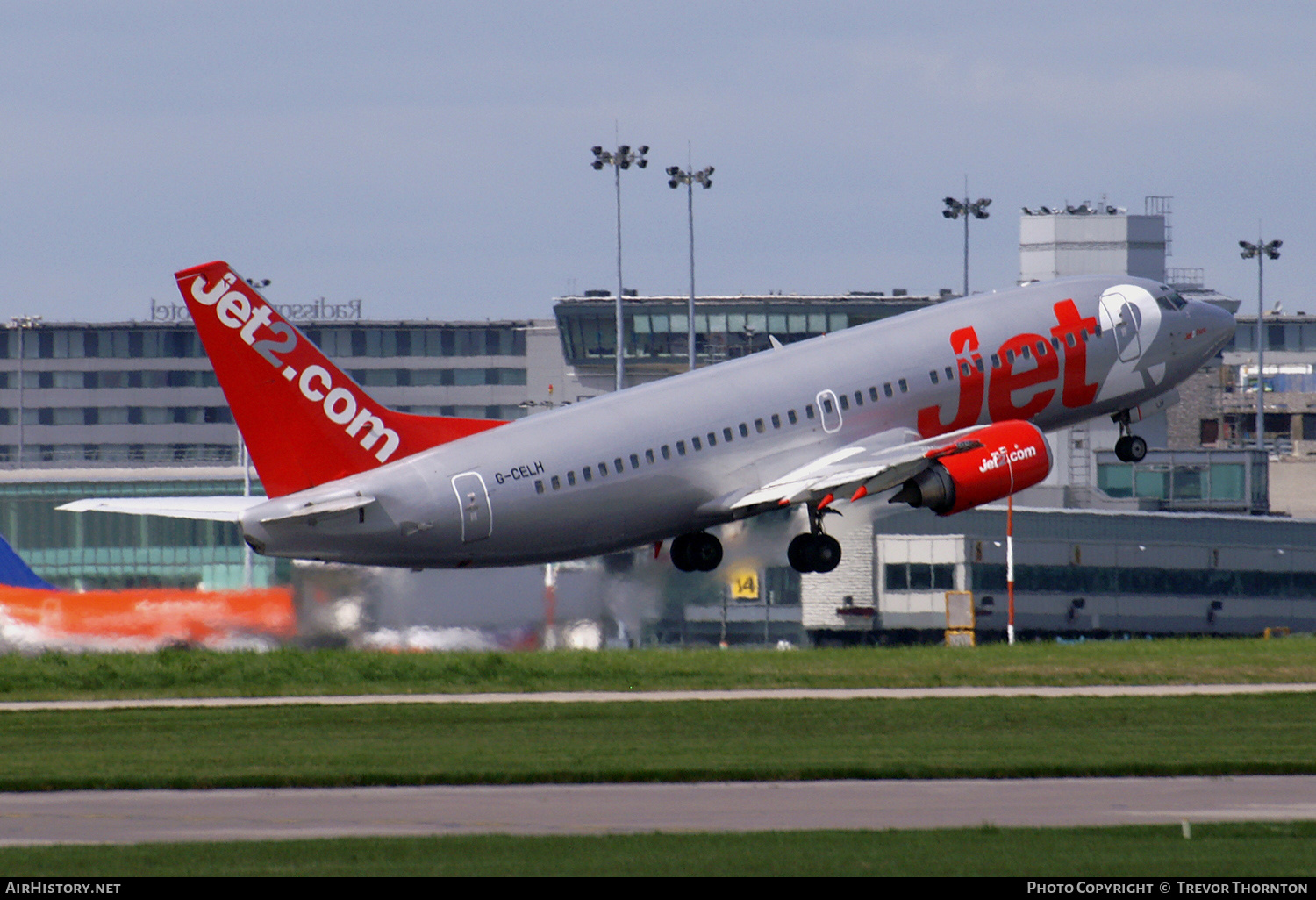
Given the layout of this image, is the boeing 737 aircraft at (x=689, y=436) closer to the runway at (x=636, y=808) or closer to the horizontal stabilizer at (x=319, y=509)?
the horizontal stabilizer at (x=319, y=509)

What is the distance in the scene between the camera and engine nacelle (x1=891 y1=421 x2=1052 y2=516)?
54.7 m

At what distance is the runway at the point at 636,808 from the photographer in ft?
108

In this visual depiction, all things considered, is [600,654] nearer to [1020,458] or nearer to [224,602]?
[224,602]

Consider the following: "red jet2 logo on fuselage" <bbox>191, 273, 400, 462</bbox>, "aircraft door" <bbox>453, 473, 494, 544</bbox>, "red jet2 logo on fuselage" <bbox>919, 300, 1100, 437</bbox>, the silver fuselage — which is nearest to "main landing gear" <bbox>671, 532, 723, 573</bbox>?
the silver fuselage

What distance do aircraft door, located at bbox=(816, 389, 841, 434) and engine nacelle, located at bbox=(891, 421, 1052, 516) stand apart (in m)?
2.46

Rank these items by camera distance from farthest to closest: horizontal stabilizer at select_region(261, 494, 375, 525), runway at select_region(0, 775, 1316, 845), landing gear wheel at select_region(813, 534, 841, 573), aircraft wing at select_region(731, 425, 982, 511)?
landing gear wheel at select_region(813, 534, 841, 573), aircraft wing at select_region(731, 425, 982, 511), horizontal stabilizer at select_region(261, 494, 375, 525), runway at select_region(0, 775, 1316, 845)

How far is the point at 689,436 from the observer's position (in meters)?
53.1

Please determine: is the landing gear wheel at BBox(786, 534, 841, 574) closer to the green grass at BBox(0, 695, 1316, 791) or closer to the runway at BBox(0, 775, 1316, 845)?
the green grass at BBox(0, 695, 1316, 791)

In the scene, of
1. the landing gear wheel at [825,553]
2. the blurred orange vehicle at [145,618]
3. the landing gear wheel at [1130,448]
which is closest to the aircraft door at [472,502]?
the landing gear wheel at [825,553]

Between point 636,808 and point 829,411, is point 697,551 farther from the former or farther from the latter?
point 636,808

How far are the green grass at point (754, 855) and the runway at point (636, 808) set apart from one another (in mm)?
1096

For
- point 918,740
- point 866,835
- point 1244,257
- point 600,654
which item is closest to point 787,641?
point 600,654

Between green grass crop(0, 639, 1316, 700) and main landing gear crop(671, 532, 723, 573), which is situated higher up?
main landing gear crop(671, 532, 723, 573)

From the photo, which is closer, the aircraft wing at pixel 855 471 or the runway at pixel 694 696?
the aircraft wing at pixel 855 471
